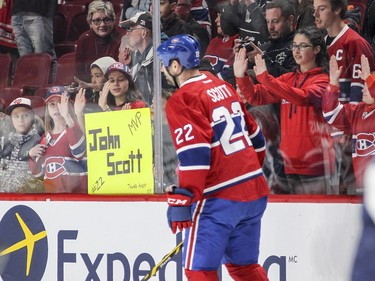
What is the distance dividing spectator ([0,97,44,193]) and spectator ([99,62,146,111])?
0.37 meters

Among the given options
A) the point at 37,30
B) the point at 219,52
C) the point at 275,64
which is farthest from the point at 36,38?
the point at 275,64

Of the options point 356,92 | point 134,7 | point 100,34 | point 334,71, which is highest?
point 134,7

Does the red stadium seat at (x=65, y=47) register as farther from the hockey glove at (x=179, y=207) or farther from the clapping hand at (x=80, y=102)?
the hockey glove at (x=179, y=207)

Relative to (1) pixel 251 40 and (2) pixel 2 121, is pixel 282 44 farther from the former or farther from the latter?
(2) pixel 2 121

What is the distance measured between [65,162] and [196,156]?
46.1 inches

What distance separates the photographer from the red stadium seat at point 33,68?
596cm

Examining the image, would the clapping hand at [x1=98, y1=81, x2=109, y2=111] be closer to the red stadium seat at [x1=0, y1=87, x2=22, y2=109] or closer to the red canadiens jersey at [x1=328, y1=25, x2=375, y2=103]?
the red stadium seat at [x1=0, y1=87, x2=22, y2=109]

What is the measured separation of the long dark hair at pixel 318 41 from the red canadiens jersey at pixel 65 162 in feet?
3.99

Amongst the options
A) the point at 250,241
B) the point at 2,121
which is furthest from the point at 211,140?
the point at 2,121

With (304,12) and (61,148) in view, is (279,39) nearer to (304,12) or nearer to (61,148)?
(304,12)

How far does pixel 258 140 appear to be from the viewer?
5.41m

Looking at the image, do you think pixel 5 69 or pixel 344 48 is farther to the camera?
pixel 5 69

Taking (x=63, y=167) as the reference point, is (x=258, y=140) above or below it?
above

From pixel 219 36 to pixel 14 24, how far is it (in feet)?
3.40
